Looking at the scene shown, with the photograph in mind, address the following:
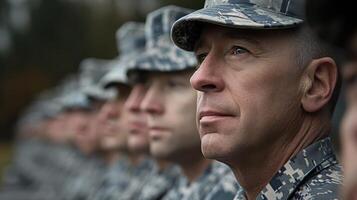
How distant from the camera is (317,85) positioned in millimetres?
3084

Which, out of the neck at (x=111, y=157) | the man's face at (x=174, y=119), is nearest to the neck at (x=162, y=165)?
the man's face at (x=174, y=119)

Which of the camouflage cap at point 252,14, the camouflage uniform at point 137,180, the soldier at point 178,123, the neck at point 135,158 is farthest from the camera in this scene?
the neck at point 135,158

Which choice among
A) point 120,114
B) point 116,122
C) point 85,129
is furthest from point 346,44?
point 85,129

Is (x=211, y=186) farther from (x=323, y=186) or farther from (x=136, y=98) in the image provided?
(x=323, y=186)

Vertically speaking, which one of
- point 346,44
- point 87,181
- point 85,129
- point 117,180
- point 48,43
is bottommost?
point 48,43

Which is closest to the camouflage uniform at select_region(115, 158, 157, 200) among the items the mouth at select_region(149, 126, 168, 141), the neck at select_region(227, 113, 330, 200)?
the mouth at select_region(149, 126, 168, 141)

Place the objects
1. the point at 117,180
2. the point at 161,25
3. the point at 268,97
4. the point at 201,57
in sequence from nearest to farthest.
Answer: the point at 268,97 < the point at 201,57 < the point at 161,25 < the point at 117,180

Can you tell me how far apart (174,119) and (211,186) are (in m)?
0.55

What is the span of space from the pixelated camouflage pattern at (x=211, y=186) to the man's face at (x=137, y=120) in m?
0.76

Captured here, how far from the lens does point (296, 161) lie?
305 centimetres

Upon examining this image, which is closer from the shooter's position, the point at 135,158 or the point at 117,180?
the point at 135,158

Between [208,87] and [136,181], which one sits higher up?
[208,87]

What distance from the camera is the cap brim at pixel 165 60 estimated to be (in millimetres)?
5031

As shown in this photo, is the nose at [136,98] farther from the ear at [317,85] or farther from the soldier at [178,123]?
the ear at [317,85]
